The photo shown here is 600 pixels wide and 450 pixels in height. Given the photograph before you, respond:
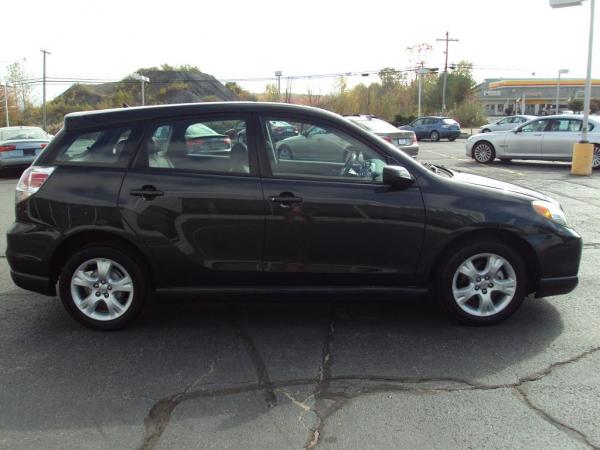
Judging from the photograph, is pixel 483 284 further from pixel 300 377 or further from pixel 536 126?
pixel 536 126

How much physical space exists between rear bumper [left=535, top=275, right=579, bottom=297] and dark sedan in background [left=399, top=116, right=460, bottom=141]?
29.4 meters

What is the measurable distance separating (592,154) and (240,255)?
1333 centimetres

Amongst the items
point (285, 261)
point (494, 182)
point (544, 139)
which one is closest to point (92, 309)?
point (285, 261)

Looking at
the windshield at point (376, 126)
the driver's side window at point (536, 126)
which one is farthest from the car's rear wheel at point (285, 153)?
the driver's side window at point (536, 126)

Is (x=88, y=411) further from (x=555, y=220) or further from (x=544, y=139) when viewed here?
(x=544, y=139)

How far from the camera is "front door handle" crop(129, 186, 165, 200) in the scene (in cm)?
423

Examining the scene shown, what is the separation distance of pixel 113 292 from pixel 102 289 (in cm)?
9

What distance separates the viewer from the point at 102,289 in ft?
14.4

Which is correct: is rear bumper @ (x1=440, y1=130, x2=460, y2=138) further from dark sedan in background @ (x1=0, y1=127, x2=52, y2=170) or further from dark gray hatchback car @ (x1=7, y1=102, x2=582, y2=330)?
dark gray hatchback car @ (x1=7, y1=102, x2=582, y2=330)

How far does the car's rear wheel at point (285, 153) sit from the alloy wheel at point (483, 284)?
5.19 feet

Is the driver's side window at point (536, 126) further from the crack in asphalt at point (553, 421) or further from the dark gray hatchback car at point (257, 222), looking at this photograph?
the crack in asphalt at point (553, 421)

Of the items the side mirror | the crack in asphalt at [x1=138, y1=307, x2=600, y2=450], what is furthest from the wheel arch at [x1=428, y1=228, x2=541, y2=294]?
the crack in asphalt at [x1=138, y1=307, x2=600, y2=450]

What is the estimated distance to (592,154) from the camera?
14664 mm

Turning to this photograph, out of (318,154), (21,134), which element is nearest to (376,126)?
(21,134)
